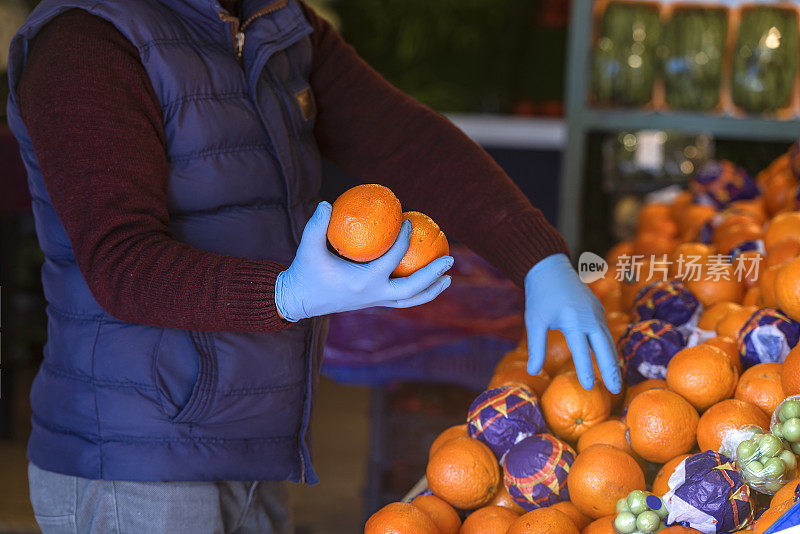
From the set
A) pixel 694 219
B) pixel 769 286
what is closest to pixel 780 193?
pixel 694 219

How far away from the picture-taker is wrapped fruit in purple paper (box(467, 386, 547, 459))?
114 cm

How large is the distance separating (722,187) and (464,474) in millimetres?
1434

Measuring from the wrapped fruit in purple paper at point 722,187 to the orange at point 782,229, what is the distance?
0.65 m

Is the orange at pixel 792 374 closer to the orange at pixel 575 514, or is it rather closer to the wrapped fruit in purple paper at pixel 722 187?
the orange at pixel 575 514

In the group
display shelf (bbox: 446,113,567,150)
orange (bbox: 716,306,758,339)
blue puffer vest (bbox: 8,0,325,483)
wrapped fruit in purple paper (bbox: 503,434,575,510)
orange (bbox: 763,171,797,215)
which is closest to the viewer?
wrapped fruit in purple paper (bbox: 503,434,575,510)

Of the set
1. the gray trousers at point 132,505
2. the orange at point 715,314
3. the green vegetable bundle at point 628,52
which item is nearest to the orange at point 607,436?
the orange at point 715,314

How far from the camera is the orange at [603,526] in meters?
0.98

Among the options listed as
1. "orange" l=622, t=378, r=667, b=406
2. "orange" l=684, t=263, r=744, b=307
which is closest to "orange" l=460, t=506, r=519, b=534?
"orange" l=622, t=378, r=667, b=406

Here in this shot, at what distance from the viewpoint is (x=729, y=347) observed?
1239 mm

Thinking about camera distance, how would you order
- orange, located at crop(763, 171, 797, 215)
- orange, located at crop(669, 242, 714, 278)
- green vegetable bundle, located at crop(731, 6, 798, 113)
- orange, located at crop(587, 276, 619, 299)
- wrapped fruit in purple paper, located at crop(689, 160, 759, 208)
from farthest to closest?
green vegetable bundle, located at crop(731, 6, 798, 113) < wrapped fruit in purple paper, located at crop(689, 160, 759, 208) < orange, located at crop(763, 171, 797, 215) < orange, located at crop(587, 276, 619, 299) < orange, located at crop(669, 242, 714, 278)

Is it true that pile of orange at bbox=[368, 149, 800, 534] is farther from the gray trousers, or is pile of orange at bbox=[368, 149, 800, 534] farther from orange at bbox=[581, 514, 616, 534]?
the gray trousers

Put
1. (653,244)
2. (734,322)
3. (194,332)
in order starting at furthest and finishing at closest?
(653,244) → (734,322) → (194,332)

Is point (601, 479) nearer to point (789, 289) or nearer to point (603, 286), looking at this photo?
point (789, 289)

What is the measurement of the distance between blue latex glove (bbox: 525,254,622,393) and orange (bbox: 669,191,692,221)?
3.64 feet
